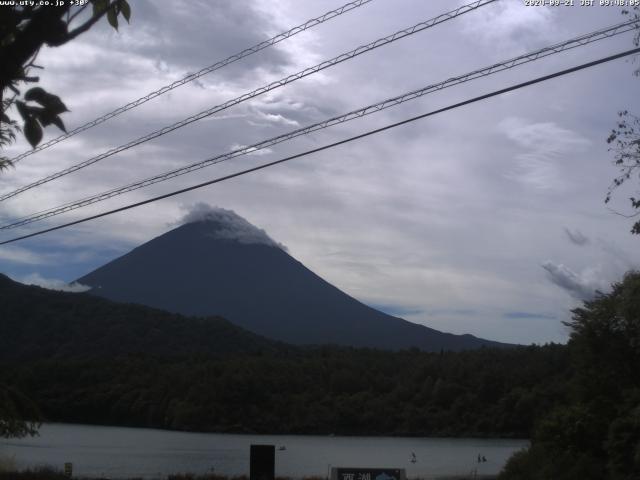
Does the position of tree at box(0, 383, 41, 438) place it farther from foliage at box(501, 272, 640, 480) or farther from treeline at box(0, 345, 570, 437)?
treeline at box(0, 345, 570, 437)

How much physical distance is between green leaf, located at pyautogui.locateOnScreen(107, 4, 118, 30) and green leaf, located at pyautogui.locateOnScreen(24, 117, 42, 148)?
671 mm

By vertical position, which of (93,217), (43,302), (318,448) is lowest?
(318,448)

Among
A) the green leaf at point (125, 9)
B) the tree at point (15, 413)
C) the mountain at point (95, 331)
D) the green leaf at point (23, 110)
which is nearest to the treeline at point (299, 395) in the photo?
the mountain at point (95, 331)

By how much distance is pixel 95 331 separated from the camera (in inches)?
4422

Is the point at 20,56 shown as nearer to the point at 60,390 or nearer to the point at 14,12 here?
the point at 14,12

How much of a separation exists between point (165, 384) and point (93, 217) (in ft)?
262

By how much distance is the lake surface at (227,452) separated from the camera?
50594 mm

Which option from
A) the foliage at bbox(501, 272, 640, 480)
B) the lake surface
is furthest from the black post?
the lake surface

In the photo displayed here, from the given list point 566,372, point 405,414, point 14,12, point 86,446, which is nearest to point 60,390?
point 86,446

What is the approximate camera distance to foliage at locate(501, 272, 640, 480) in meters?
18.7

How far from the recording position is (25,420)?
62.0 feet

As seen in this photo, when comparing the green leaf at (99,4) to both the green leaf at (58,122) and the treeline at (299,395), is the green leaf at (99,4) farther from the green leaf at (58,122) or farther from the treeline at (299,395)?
the treeline at (299,395)

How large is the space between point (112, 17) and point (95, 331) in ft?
370

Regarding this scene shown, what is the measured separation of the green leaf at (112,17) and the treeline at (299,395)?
79409mm
